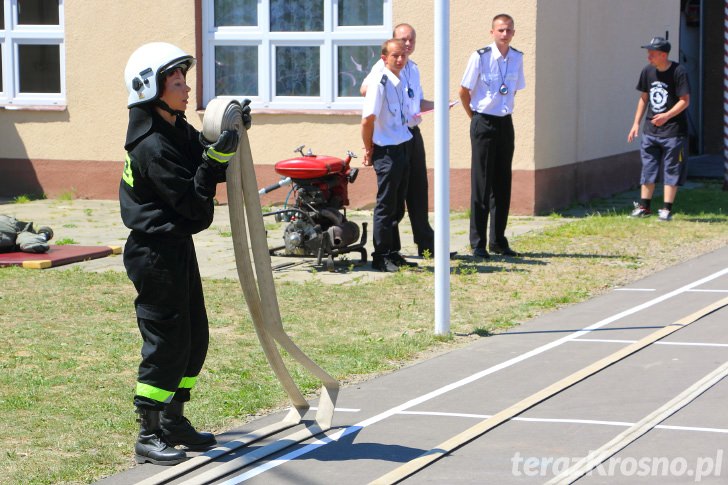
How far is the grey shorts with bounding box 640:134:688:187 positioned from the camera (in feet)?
49.6

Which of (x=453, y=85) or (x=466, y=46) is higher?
(x=466, y=46)

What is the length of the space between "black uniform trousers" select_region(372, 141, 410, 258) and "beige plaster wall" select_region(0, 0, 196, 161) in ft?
21.0

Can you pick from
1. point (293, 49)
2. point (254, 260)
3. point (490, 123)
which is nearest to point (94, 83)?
point (293, 49)

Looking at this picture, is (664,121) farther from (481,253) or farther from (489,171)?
(481,253)

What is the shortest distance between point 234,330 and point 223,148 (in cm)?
352

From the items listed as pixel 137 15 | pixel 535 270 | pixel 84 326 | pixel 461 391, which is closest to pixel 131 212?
pixel 461 391

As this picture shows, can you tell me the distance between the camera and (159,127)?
235 inches

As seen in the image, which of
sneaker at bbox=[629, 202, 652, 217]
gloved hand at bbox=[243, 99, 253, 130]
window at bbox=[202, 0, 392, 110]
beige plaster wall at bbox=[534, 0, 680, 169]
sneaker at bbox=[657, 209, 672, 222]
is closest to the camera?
gloved hand at bbox=[243, 99, 253, 130]

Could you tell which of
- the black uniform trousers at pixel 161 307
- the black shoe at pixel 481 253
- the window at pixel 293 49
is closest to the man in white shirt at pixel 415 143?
the black shoe at pixel 481 253

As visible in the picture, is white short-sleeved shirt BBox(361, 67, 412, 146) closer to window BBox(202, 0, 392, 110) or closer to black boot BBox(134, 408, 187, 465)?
window BBox(202, 0, 392, 110)

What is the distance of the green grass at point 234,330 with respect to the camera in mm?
6477

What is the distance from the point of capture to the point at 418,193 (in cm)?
1207

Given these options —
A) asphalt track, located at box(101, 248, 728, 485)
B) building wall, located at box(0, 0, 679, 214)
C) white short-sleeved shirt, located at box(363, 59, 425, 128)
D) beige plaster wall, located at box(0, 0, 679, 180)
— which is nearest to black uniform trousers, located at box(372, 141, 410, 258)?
white short-sleeved shirt, located at box(363, 59, 425, 128)

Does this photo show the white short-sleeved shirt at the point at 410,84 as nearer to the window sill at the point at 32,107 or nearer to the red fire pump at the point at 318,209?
the red fire pump at the point at 318,209
